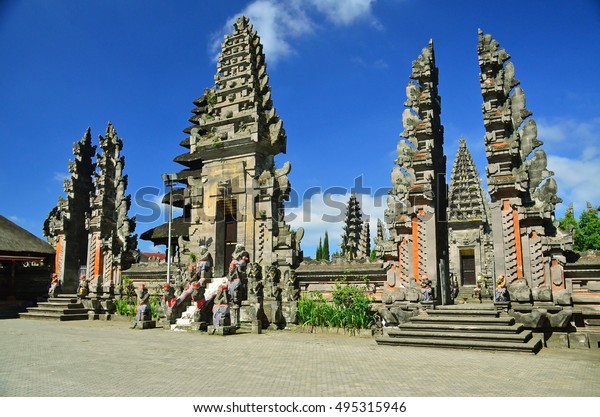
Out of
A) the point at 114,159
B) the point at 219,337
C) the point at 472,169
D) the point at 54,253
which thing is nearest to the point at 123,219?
the point at 114,159

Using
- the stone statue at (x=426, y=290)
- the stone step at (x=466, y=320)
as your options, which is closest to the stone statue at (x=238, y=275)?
the stone step at (x=466, y=320)

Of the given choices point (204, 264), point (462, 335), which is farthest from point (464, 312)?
point (204, 264)

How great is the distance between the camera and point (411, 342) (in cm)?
1123

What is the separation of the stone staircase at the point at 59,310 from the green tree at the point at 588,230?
33.4 metres

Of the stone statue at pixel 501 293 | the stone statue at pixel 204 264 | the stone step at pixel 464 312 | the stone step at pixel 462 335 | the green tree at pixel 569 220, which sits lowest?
the stone step at pixel 462 335

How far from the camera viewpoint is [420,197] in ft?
47.8

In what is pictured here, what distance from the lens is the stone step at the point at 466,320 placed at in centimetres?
1118

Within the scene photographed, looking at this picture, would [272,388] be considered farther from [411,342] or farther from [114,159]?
[114,159]

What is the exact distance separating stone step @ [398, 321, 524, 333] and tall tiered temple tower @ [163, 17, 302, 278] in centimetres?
578

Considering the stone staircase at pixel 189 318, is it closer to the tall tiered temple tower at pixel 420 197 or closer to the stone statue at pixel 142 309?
the stone statue at pixel 142 309

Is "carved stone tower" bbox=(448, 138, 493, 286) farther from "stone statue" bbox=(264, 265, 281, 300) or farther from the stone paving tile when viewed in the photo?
the stone paving tile

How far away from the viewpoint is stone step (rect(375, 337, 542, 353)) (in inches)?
396

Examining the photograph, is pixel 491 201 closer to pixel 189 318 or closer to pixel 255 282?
pixel 255 282

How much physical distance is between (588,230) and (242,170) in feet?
92.2
